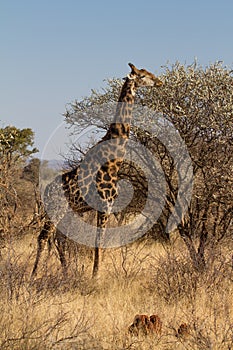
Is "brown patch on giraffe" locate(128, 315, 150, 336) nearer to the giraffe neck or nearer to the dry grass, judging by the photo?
the dry grass

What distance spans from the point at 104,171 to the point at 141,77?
Answer: 1.59 metres

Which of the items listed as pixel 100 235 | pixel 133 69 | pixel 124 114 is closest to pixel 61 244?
pixel 100 235

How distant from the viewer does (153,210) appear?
860 centimetres

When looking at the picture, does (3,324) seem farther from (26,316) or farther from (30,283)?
(30,283)

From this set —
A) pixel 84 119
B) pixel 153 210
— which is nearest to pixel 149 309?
pixel 153 210

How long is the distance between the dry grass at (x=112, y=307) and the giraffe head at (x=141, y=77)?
285 centimetres

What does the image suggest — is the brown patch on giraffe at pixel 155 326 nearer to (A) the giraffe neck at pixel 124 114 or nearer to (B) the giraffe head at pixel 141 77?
(A) the giraffe neck at pixel 124 114

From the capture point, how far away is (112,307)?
6.16 metres

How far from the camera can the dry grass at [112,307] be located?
4578 mm

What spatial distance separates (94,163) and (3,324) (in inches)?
159

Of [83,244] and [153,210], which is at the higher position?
[153,210]

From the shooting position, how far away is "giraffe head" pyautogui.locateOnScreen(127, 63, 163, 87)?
8.22 m

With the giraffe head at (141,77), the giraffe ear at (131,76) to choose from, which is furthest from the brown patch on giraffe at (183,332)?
the giraffe ear at (131,76)

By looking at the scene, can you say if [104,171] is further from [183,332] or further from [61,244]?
[183,332]
